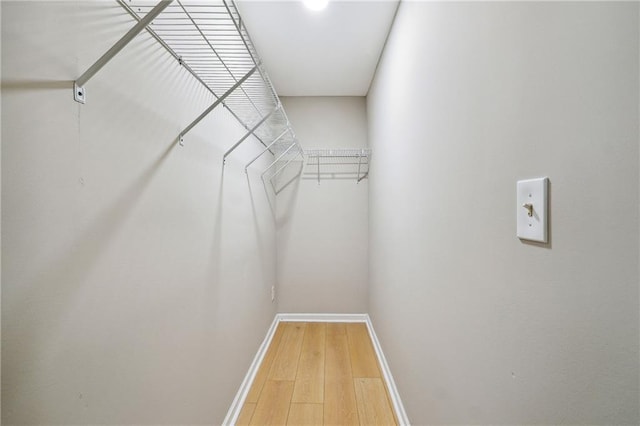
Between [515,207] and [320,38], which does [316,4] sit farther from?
[515,207]

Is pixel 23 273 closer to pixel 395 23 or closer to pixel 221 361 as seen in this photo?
pixel 221 361

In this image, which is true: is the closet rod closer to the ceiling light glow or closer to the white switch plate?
the ceiling light glow

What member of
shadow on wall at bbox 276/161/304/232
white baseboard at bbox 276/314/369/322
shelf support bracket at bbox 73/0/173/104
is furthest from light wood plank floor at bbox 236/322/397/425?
shelf support bracket at bbox 73/0/173/104

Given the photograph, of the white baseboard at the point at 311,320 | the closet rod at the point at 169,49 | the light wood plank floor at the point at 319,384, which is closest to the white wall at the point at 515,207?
the white baseboard at the point at 311,320

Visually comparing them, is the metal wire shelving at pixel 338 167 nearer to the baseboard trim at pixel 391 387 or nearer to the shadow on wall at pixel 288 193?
the shadow on wall at pixel 288 193

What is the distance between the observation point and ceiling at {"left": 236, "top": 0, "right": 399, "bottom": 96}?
1476mm

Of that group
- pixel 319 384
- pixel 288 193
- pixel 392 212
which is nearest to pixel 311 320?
pixel 319 384

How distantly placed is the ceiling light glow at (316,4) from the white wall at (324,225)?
1260mm

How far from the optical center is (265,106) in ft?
5.26

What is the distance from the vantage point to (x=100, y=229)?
628 millimetres

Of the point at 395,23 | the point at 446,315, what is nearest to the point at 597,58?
the point at 446,315

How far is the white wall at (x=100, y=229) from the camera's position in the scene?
0.47 m

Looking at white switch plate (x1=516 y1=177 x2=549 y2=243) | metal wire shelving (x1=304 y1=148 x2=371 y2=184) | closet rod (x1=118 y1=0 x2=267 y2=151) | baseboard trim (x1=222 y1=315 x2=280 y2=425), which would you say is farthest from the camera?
metal wire shelving (x1=304 y1=148 x2=371 y2=184)

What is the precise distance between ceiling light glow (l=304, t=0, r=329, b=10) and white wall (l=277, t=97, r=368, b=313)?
1260 millimetres
